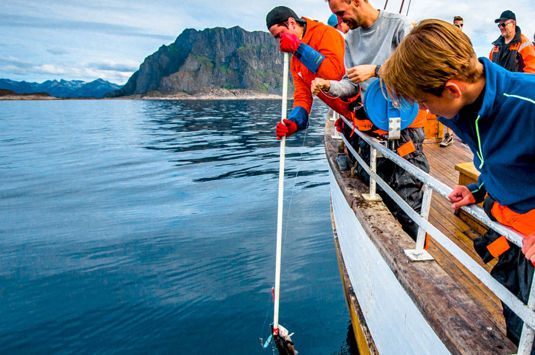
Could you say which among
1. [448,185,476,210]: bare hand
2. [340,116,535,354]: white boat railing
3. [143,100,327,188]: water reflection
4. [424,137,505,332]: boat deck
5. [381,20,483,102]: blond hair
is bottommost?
[143,100,327,188]: water reflection

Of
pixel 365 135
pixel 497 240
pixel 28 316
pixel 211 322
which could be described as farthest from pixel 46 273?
pixel 497 240

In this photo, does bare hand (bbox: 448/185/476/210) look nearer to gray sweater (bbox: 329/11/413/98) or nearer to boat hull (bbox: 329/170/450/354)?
boat hull (bbox: 329/170/450/354)

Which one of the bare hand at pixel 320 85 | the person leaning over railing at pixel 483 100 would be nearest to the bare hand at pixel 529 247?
the person leaning over railing at pixel 483 100

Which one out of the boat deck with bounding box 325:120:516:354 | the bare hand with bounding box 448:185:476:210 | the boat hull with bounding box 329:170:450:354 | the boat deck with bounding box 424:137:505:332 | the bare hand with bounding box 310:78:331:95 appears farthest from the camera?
the bare hand with bounding box 310:78:331:95

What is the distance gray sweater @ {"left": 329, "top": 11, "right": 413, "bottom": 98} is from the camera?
273 centimetres

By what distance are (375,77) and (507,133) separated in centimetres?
168

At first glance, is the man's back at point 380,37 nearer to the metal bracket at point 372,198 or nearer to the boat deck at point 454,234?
the metal bracket at point 372,198

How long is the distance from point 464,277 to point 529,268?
1.60 meters

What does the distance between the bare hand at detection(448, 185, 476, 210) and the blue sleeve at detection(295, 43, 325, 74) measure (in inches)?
72.1

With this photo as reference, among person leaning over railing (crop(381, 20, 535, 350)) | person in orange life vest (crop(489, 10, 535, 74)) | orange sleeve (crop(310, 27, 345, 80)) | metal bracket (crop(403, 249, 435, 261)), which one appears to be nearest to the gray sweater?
orange sleeve (crop(310, 27, 345, 80))

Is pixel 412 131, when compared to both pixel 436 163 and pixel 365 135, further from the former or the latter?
pixel 436 163

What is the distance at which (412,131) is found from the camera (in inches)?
114

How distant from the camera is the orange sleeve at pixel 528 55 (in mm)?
5184

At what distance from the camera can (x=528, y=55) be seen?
5.24 m
